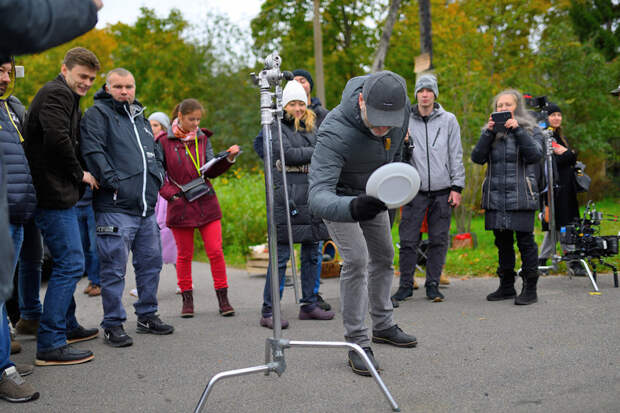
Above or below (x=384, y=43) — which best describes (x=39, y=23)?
below

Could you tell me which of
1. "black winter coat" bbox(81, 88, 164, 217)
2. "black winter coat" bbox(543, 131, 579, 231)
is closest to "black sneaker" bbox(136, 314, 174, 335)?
"black winter coat" bbox(81, 88, 164, 217)

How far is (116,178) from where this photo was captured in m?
4.62

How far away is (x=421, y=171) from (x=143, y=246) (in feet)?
9.39

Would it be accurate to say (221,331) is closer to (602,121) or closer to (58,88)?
(58,88)

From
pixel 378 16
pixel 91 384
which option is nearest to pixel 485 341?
pixel 91 384

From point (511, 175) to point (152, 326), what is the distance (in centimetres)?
367

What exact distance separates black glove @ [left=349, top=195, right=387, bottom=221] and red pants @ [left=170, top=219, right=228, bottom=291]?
311 centimetres

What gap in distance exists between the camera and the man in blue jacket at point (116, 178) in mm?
4613

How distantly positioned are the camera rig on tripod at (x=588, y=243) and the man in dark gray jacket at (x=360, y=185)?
3.10 meters

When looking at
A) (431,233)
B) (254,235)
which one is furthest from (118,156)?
(254,235)

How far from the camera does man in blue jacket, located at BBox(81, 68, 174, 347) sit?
4613 mm

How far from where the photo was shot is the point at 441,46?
53.4 feet

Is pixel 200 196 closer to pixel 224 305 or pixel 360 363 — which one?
pixel 224 305

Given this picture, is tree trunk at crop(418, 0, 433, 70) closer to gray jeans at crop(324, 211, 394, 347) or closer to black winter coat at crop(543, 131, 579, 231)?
black winter coat at crop(543, 131, 579, 231)
